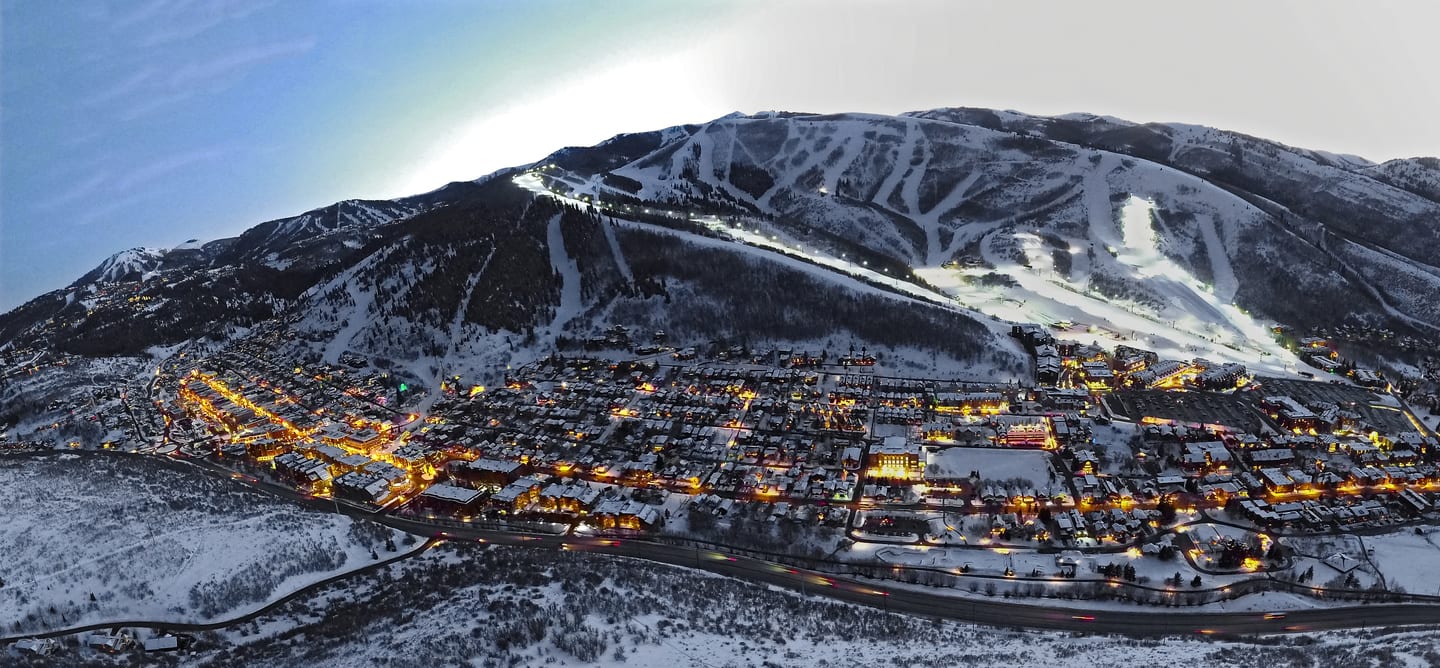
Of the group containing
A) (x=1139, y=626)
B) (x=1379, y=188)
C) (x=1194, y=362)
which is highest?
(x=1379, y=188)

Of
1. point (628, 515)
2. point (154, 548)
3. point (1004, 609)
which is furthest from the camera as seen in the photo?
point (628, 515)

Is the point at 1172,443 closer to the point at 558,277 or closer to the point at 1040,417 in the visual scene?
the point at 1040,417

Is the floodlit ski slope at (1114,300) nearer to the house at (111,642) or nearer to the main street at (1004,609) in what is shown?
the main street at (1004,609)

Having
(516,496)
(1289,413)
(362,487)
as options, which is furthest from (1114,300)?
(362,487)

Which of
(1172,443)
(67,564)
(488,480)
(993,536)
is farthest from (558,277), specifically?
(1172,443)

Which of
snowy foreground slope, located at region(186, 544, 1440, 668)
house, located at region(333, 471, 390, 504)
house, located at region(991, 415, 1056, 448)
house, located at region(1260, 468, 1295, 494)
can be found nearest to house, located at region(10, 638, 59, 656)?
snowy foreground slope, located at region(186, 544, 1440, 668)

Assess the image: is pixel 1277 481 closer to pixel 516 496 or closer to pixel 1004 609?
pixel 1004 609
